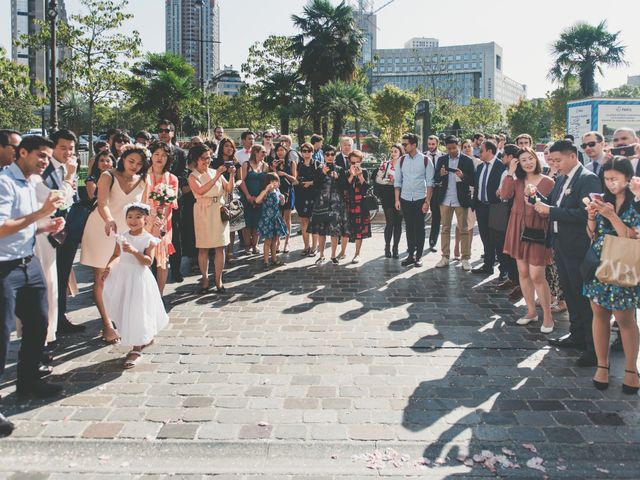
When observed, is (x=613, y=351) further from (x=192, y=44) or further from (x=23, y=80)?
(x=192, y=44)

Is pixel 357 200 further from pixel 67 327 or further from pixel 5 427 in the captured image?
pixel 5 427

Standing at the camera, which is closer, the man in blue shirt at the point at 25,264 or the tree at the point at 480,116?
the man in blue shirt at the point at 25,264

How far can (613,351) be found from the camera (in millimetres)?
5660

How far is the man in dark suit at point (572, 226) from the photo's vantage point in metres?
5.23

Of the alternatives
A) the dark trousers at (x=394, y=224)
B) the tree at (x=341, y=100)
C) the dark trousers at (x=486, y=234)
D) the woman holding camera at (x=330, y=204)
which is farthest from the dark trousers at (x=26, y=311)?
the tree at (x=341, y=100)

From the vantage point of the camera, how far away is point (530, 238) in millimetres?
6344

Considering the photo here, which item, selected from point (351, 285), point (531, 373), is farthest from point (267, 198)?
point (531, 373)

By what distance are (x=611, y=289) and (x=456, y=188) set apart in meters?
5.30

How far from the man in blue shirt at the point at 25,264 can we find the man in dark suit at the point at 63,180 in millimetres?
1014

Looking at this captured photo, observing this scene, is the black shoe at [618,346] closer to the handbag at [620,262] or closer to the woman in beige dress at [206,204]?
the handbag at [620,262]

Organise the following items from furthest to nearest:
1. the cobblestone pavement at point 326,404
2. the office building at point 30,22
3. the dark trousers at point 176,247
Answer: the office building at point 30,22 → the dark trousers at point 176,247 → the cobblestone pavement at point 326,404

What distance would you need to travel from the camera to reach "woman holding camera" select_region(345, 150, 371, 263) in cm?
987

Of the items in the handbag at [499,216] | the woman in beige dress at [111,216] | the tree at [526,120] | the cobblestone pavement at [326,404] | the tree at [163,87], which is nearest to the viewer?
the cobblestone pavement at [326,404]

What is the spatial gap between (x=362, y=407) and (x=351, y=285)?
165 inches
